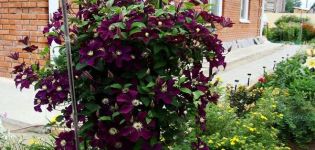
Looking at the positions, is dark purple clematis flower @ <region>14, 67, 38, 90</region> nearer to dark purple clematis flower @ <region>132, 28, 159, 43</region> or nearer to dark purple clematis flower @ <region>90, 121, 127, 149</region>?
dark purple clematis flower @ <region>90, 121, 127, 149</region>

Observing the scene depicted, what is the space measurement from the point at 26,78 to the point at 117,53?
62cm

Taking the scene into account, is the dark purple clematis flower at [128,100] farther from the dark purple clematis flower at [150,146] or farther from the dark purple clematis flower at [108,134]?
the dark purple clematis flower at [150,146]

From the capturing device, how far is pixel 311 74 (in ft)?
18.8

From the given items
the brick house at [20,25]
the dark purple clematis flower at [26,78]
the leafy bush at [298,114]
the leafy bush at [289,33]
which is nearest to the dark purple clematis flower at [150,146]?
the dark purple clematis flower at [26,78]

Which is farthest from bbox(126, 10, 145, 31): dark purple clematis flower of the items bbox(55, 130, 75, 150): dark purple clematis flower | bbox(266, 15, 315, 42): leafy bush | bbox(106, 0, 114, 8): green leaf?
bbox(266, 15, 315, 42): leafy bush

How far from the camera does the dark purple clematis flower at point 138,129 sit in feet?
5.91

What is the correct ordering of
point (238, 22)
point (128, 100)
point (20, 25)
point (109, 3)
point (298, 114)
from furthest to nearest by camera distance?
point (238, 22), point (20, 25), point (298, 114), point (109, 3), point (128, 100)

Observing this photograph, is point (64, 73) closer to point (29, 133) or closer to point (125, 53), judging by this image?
point (125, 53)

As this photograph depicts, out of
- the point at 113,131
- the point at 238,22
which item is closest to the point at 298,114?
the point at 113,131

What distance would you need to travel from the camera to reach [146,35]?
1827mm

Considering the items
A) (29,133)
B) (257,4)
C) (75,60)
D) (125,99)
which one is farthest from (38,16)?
(257,4)

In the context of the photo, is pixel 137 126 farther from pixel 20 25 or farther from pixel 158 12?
pixel 20 25

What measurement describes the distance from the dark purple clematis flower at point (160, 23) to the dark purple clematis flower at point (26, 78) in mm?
724

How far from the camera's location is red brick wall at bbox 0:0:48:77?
5316 mm
